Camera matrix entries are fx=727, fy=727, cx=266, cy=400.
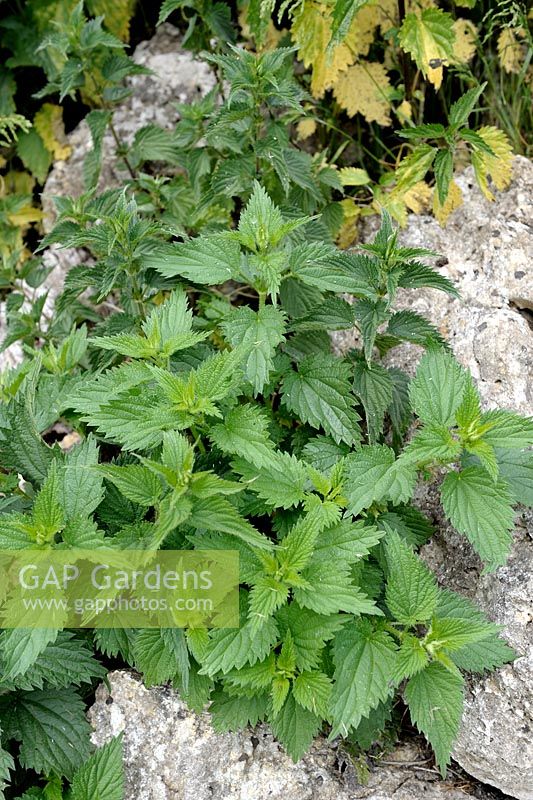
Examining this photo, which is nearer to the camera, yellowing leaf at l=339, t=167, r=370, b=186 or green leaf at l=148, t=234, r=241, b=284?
green leaf at l=148, t=234, r=241, b=284

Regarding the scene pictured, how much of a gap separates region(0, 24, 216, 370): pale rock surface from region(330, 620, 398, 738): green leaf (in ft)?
7.85

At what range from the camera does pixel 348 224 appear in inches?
120

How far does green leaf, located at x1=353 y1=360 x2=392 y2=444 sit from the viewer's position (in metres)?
2.22

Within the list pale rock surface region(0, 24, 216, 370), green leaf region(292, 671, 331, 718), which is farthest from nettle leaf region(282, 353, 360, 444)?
pale rock surface region(0, 24, 216, 370)

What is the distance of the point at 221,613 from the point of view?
1.95m

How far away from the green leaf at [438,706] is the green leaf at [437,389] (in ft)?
2.22

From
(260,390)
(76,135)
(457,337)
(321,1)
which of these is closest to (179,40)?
(76,135)

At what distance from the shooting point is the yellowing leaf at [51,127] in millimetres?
3938

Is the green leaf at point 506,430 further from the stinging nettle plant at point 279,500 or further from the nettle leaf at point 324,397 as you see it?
the nettle leaf at point 324,397

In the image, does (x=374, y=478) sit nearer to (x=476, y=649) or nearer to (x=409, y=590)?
(x=409, y=590)

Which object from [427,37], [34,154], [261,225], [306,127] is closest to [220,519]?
[261,225]

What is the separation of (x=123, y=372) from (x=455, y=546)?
1150 millimetres

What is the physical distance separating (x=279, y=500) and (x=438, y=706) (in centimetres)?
67

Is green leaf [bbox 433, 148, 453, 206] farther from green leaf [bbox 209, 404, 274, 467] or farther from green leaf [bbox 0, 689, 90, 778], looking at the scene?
green leaf [bbox 0, 689, 90, 778]
